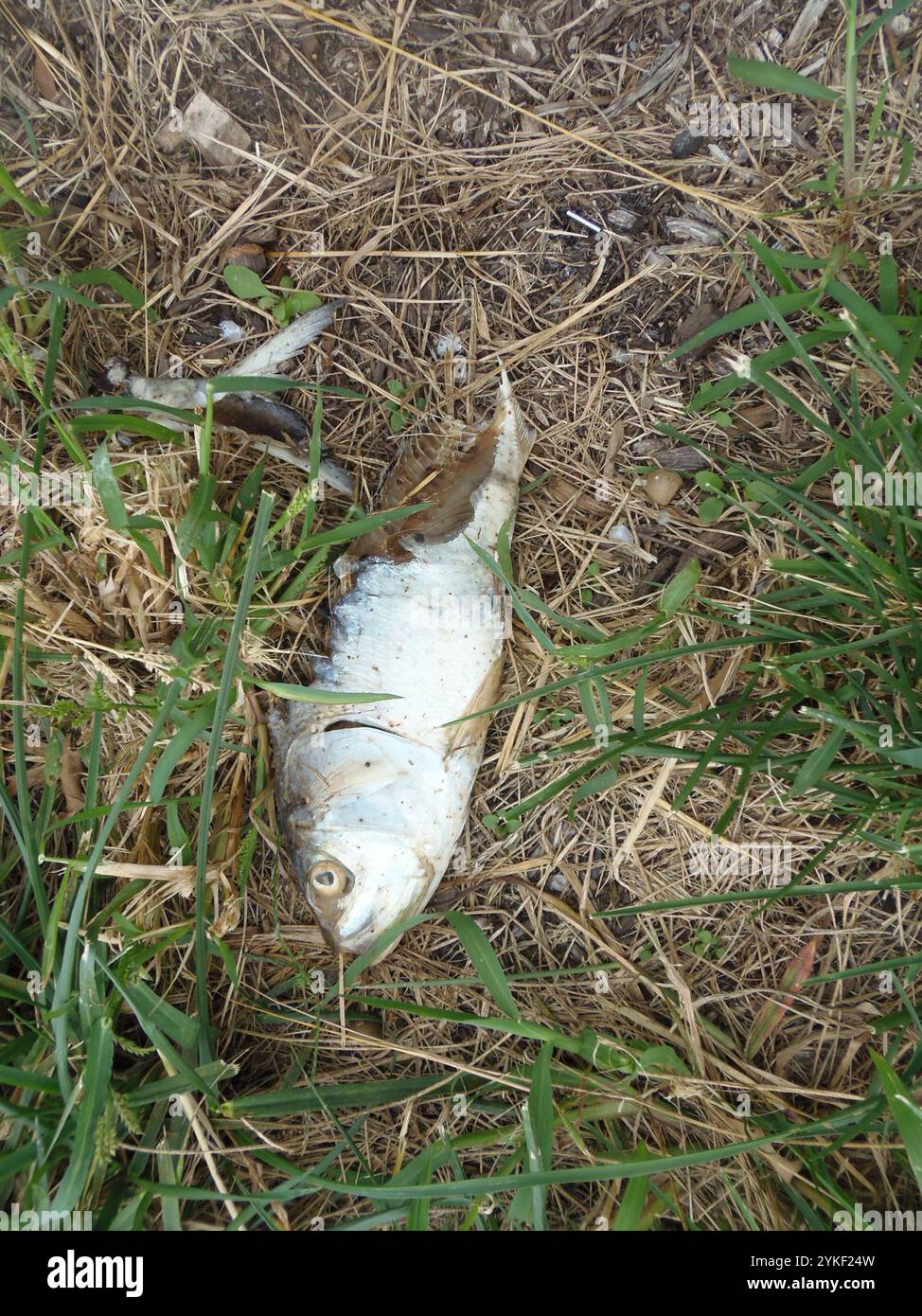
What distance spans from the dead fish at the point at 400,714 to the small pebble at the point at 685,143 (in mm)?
1046

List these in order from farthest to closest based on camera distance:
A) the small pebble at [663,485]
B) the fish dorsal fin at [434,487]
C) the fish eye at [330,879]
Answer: the small pebble at [663,485] → the fish dorsal fin at [434,487] → the fish eye at [330,879]

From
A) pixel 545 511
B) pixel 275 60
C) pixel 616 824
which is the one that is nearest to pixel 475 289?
pixel 545 511

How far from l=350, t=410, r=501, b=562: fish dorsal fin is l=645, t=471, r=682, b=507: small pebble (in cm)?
49

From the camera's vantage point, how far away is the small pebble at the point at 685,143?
2.28 meters

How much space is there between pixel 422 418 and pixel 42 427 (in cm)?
105

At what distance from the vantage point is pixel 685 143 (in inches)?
89.8

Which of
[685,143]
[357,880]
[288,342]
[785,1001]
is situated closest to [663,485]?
[685,143]

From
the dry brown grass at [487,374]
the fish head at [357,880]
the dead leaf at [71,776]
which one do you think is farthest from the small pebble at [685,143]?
the dead leaf at [71,776]

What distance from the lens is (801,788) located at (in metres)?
1.91

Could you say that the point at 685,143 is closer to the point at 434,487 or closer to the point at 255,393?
the point at 434,487

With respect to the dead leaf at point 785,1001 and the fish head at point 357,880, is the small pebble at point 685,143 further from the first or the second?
the dead leaf at point 785,1001

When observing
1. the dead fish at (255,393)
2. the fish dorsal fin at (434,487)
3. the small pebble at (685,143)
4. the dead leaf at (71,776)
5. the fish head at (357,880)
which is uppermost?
the small pebble at (685,143)
